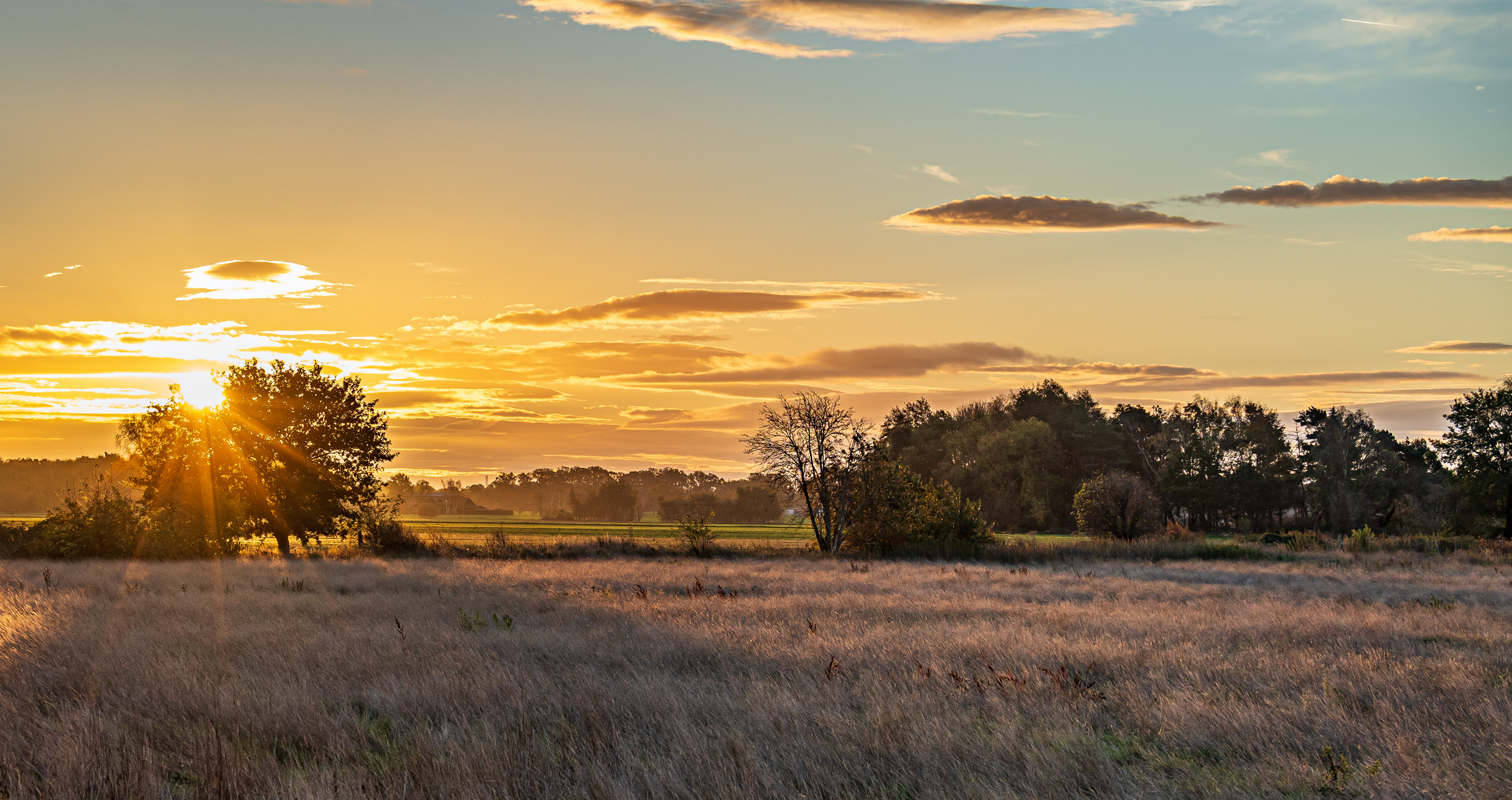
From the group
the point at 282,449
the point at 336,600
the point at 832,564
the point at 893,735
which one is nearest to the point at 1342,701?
the point at 893,735

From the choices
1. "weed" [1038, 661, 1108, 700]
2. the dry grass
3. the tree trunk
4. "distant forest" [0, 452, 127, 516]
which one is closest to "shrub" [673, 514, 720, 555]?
the dry grass

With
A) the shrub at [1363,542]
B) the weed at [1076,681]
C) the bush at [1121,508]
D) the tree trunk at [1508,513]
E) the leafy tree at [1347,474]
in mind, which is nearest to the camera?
the weed at [1076,681]

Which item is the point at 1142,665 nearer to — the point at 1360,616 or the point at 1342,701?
the point at 1342,701

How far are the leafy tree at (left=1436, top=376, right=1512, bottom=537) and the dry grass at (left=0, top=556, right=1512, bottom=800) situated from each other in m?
65.4

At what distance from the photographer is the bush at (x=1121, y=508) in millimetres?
62688

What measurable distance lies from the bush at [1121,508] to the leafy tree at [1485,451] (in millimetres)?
27863

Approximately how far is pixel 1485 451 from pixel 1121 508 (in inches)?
1323

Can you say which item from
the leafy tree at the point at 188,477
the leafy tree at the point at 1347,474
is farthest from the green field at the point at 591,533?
the leafy tree at the point at 1347,474

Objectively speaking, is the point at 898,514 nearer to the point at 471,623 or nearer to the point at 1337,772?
the point at 471,623

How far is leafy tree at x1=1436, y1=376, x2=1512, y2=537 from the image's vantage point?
71312mm

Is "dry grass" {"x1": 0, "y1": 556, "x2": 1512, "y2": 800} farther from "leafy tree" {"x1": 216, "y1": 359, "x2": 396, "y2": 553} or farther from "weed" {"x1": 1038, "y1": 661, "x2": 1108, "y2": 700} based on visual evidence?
"leafy tree" {"x1": 216, "y1": 359, "x2": 396, "y2": 553}

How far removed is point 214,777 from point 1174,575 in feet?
103

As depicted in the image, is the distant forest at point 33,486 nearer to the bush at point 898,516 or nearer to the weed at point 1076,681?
the bush at point 898,516

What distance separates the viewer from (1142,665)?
12.0m
